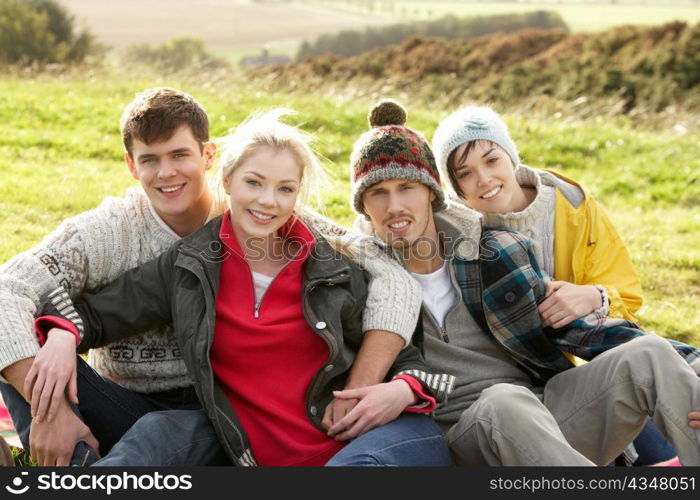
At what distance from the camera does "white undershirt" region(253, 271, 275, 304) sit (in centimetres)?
338

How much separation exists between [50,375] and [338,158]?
5716 mm

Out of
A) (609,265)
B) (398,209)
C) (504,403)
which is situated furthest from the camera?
(609,265)

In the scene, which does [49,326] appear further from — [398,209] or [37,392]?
[398,209]

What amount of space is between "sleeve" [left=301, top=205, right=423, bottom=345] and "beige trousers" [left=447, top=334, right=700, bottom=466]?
429 mm

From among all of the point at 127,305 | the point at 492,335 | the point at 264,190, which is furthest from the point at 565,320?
the point at 127,305

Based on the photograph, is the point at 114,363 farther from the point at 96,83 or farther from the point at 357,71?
the point at 357,71

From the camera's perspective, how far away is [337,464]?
2.98 meters

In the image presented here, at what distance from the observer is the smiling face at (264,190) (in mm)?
3354


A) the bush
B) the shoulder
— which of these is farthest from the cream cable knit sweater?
the bush

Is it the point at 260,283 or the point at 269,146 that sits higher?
the point at 269,146

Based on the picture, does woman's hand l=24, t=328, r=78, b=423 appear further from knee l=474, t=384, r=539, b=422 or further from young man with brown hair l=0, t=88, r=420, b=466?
knee l=474, t=384, r=539, b=422

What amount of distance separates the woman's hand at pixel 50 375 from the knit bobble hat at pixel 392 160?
4.20ft

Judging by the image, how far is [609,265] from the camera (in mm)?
3979

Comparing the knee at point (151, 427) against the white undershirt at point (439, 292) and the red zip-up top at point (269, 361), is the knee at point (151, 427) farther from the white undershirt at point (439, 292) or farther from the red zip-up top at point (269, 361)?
the white undershirt at point (439, 292)
